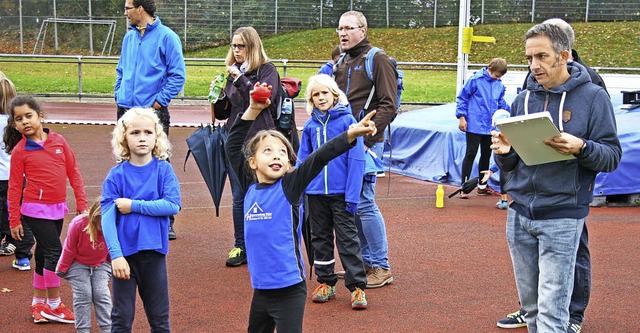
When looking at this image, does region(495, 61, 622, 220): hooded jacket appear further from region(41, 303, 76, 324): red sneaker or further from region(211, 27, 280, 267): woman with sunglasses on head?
region(41, 303, 76, 324): red sneaker

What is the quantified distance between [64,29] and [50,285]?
33.5m

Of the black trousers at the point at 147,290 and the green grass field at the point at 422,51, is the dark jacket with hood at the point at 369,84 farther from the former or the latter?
the green grass field at the point at 422,51

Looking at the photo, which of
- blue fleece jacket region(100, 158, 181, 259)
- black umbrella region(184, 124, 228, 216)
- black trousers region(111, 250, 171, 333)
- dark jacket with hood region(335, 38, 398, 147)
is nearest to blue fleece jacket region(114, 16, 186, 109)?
black umbrella region(184, 124, 228, 216)

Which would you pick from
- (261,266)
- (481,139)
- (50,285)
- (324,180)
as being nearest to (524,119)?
(261,266)

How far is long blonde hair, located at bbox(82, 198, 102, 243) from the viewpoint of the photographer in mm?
5258

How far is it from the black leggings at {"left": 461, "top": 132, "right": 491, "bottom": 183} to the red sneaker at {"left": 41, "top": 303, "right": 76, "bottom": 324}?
6373 millimetres

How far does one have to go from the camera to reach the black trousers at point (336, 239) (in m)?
6.69

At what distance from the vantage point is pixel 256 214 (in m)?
4.79

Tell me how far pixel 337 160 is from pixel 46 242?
214 centimetres

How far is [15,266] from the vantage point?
7734 mm

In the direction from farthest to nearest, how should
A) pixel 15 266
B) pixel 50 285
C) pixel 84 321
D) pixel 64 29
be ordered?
pixel 64 29 < pixel 15 266 < pixel 50 285 < pixel 84 321

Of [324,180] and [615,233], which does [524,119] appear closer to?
[324,180]

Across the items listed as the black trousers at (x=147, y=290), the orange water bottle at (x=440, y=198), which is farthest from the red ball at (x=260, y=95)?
the orange water bottle at (x=440, y=198)

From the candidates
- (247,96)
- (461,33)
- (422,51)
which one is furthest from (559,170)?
(422,51)
